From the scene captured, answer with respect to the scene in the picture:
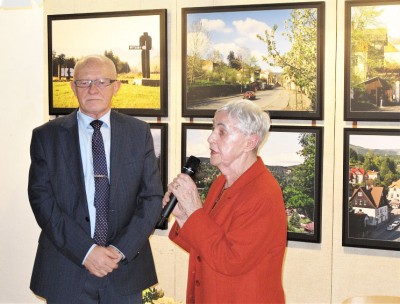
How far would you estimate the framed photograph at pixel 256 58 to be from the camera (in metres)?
3.84

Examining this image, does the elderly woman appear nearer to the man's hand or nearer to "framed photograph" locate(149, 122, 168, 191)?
the man's hand

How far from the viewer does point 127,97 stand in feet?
14.2

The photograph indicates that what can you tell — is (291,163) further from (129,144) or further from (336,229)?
(129,144)

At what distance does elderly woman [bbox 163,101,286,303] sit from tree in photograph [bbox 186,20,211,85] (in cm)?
182

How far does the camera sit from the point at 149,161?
2908 mm

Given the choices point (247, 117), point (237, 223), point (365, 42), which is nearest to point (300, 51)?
point (365, 42)

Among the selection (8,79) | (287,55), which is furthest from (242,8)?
(8,79)

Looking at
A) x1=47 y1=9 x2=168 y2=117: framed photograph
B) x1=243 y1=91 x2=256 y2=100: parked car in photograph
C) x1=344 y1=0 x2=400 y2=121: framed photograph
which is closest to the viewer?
x1=344 y1=0 x2=400 y2=121: framed photograph

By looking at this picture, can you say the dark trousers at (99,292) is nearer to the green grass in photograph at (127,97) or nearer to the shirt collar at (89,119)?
the shirt collar at (89,119)

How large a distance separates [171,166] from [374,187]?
4.56 feet

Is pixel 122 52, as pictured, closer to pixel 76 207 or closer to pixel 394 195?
pixel 76 207

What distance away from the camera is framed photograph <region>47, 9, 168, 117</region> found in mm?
4199

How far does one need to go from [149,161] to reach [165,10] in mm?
1602

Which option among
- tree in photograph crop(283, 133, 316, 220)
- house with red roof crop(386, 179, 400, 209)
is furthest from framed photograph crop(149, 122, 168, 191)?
house with red roof crop(386, 179, 400, 209)
